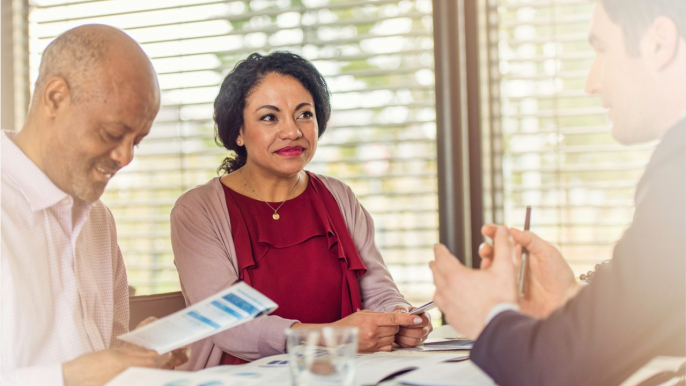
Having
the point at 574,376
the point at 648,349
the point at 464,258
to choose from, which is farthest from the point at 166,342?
the point at 464,258

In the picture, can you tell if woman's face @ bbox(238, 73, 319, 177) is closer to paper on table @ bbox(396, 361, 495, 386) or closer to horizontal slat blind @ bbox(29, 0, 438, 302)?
horizontal slat blind @ bbox(29, 0, 438, 302)

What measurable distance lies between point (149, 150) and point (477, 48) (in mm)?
1677

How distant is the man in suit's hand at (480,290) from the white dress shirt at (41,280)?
71cm

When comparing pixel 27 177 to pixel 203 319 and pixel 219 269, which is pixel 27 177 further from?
pixel 219 269

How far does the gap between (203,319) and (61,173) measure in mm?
462

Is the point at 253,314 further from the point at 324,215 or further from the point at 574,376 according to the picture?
the point at 324,215

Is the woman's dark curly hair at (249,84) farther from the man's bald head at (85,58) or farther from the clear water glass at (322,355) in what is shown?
the clear water glass at (322,355)

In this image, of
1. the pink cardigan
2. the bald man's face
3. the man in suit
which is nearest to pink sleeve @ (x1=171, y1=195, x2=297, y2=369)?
the pink cardigan

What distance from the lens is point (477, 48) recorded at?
2.87 meters

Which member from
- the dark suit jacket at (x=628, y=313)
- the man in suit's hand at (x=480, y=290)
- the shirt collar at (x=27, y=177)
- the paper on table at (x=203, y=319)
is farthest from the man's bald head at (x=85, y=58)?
the dark suit jacket at (x=628, y=313)

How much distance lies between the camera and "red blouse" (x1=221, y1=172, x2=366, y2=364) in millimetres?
2242

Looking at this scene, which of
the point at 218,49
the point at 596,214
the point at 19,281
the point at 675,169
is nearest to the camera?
the point at 675,169

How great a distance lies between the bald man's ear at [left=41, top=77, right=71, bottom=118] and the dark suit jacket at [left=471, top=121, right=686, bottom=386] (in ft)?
3.12

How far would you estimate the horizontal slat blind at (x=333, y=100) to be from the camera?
3.00 metres
